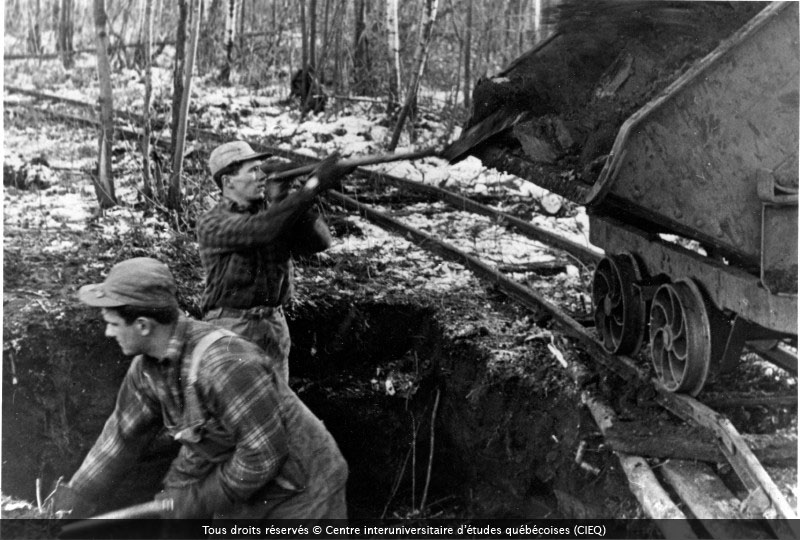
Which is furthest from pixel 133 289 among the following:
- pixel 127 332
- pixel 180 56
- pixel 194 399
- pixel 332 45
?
pixel 332 45

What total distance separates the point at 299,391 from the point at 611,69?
3162 mm

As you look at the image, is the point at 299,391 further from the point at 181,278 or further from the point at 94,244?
the point at 94,244

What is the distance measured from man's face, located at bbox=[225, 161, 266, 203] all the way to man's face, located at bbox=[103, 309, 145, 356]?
4.93ft

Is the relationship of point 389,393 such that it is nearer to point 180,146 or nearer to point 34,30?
point 180,146

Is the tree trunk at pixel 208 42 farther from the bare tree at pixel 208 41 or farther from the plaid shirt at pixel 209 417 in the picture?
the plaid shirt at pixel 209 417

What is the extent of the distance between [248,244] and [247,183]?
32 centimetres

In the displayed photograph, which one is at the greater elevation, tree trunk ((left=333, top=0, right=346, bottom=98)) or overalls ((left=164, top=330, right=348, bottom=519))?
tree trunk ((left=333, top=0, right=346, bottom=98))

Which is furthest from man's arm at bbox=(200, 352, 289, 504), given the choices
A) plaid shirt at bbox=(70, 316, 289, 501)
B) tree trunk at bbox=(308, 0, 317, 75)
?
tree trunk at bbox=(308, 0, 317, 75)

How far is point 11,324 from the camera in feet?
17.1

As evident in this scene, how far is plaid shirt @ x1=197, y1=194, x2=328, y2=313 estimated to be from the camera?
3682 millimetres

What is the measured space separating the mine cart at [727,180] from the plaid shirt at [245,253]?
1554 millimetres

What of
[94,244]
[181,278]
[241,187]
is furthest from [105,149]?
[241,187]

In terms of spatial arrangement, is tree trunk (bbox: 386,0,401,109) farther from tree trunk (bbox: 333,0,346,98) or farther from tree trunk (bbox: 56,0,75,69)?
tree trunk (bbox: 56,0,75,69)

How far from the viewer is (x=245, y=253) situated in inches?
148
